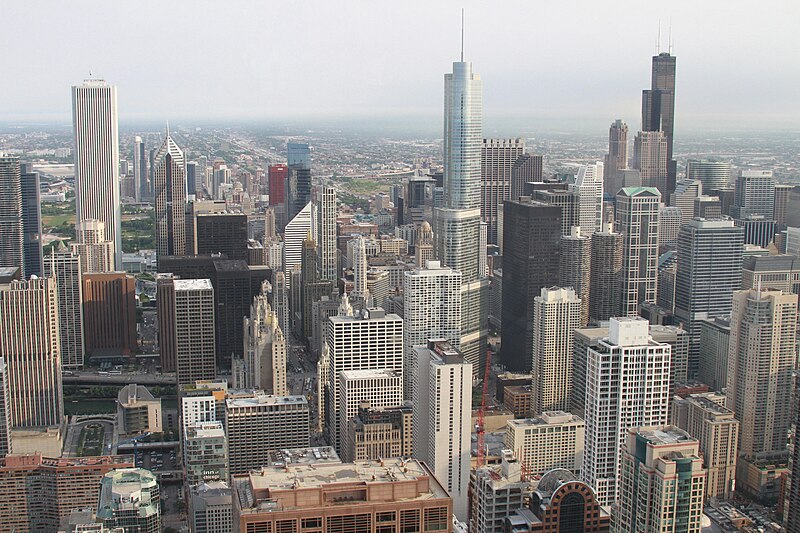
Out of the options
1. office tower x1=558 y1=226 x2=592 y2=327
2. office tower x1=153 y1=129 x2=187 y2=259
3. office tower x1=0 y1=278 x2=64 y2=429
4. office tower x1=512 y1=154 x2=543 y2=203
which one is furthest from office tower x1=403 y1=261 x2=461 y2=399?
office tower x1=153 y1=129 x2=187 y2=259

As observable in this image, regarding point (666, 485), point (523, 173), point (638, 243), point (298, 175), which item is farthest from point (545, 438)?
point (298, 175)

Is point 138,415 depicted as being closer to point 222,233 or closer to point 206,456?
point 206,456

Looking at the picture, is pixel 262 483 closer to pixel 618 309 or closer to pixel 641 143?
pixel 618 309

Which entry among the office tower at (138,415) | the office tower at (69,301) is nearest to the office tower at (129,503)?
the office tower at (138,415)

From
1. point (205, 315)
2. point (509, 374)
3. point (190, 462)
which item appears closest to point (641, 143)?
point (509, 374)

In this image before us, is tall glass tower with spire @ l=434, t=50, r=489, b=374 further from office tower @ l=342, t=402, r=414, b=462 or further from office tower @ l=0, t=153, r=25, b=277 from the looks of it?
office tower @ l=0, t=153, r=25, b=277
